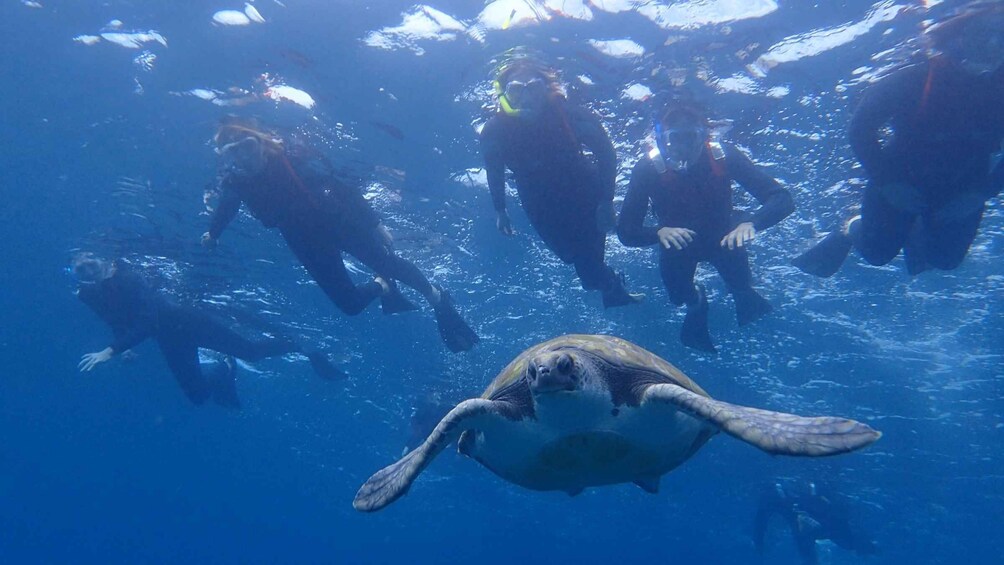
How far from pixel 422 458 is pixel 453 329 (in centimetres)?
690

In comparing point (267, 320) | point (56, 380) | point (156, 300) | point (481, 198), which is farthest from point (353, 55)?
point (56, 380)

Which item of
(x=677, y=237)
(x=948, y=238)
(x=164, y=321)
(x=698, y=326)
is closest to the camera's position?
(x=677, y=237)

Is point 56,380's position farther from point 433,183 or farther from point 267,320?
point 433,183

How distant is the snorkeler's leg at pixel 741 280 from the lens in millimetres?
8791

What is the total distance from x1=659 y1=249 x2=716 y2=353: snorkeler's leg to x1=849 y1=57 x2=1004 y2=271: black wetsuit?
280cm

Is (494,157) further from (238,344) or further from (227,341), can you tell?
(227,341)

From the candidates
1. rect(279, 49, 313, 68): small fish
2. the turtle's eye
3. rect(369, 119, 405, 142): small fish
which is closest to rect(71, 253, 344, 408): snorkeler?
rect(369, 119, 405, 142): small fish

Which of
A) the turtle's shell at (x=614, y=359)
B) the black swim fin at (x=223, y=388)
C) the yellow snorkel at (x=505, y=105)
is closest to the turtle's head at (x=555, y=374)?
the turtle's shell at (x=614, y=359)

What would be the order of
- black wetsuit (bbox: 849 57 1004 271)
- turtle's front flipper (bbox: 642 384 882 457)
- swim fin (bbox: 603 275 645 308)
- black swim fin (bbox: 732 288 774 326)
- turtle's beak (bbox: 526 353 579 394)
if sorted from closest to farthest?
turtle's front flipper (bbox: 642 384 882 457)
turtle's beak (bbox: 526 353 579 394)
black wetsuit (bbox: 849 57 1004 271)
swim fin (bbox: 603 275 645 308)
black swim fin (bbox: 732 288 774 326)

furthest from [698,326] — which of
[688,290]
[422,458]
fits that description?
[422,458]

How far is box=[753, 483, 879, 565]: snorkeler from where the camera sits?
76.9 ft

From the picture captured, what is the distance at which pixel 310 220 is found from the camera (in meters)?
9.84

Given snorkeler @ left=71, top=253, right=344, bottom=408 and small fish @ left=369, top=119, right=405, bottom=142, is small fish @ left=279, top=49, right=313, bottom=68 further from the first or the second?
snorkeler @ left=71, top=253, right=344, bottom=408

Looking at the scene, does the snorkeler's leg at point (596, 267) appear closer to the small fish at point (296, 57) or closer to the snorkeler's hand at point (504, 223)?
the snorkeler's hand at point (504, 223)
